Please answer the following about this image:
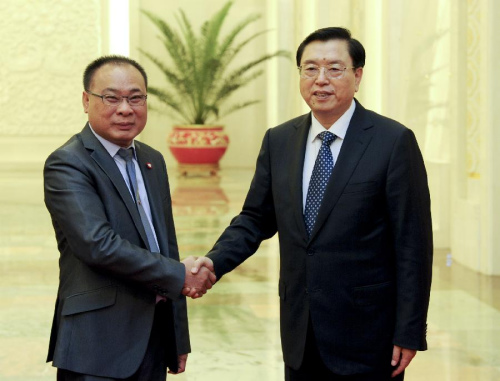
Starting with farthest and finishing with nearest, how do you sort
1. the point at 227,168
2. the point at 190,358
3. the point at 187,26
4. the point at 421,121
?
1. the point at 227,168
2. the point at 187,26
3. the point at 421,121
4. the point at 190,358

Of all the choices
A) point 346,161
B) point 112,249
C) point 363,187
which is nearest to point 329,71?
point 346,161

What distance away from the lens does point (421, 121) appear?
9.30 meters

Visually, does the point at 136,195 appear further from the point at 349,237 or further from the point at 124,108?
the point at 349,237

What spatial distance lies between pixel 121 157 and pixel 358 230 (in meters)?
0.84

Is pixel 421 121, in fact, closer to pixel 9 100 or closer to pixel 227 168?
pixel 227 168

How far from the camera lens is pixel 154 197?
A: 10.3 ft

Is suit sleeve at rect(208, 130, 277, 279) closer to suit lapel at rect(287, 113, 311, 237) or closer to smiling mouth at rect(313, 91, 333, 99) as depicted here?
suit lapel at rect(287, 113, 311, 237)

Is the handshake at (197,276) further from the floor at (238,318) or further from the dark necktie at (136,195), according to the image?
the floor at (238,318)

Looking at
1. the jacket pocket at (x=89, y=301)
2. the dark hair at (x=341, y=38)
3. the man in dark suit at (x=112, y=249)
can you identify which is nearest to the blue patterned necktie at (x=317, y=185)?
the dark hair at (x=341, y=38)

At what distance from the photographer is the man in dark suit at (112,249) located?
9.60ft

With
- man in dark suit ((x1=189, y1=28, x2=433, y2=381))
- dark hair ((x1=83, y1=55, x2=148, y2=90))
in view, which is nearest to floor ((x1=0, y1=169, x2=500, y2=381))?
man in dark suit ((x1=189, y1=28, x2=433, y2=381))

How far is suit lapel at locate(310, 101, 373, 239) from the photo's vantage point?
3.14 meters

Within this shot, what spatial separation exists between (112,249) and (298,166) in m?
0.75

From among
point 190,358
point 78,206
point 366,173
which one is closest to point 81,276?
point 78,206
